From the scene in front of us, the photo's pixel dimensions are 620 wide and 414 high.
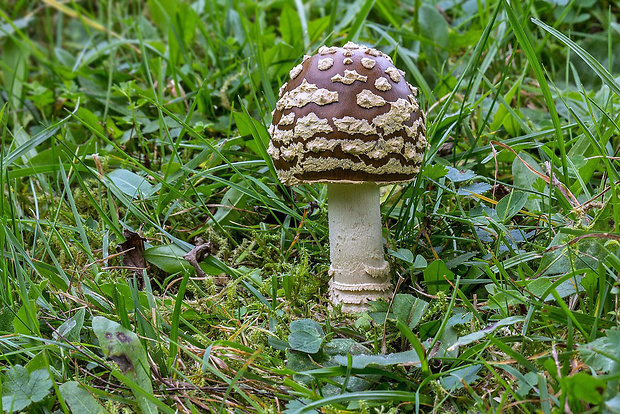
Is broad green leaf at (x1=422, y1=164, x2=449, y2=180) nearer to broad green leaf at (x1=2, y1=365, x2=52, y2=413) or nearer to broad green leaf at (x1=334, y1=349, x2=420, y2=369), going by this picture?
broad green leaf at (x1=334, y1=349, x2=420, y2=369)

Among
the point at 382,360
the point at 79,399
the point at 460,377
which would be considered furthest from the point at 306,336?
the point at 79,399

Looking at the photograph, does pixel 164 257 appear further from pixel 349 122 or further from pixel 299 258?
pixel 349 122

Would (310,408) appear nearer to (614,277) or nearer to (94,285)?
(614,277)

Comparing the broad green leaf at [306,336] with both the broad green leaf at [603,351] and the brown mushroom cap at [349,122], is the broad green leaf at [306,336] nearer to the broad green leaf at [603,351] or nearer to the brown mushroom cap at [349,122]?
the brown mushroom cap at [349,122]

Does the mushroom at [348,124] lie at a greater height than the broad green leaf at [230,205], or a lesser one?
greater

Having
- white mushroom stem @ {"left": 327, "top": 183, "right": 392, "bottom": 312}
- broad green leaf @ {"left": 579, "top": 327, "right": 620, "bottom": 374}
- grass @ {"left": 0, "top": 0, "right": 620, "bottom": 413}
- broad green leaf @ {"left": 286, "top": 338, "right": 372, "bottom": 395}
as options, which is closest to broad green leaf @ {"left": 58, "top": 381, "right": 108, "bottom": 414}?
grass @ {"left": 0, "top": 0, "right": 620, "bottom": 413}

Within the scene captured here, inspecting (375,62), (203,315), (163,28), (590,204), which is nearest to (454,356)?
(590,204)

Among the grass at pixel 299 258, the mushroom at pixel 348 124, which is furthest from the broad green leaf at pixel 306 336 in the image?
the mushroom at pixel 348 124
